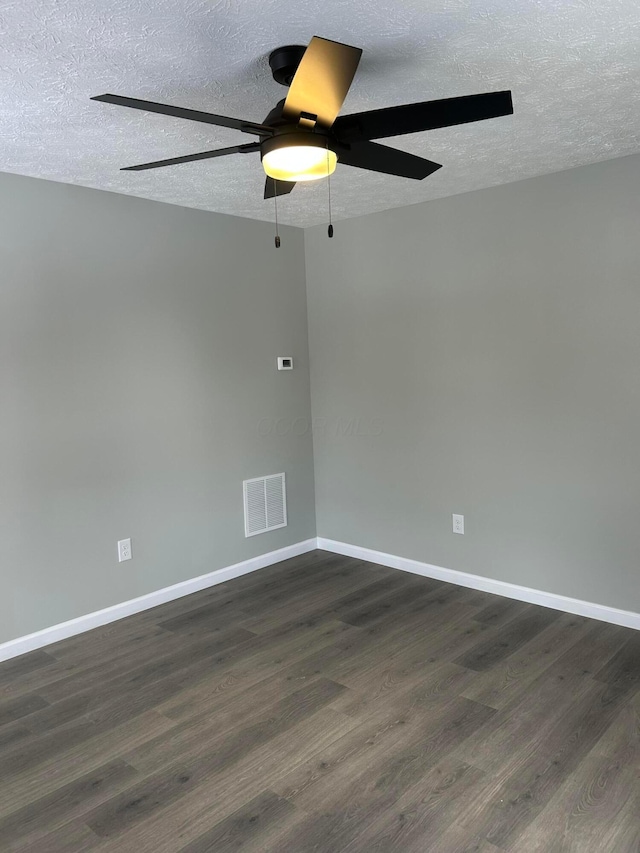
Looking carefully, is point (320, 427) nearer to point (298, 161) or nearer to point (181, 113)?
point (298, 161)

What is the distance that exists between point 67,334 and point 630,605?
10.7 feet

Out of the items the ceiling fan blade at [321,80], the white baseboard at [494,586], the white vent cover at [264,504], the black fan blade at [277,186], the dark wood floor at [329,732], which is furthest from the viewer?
the white vent cover at [264,504]

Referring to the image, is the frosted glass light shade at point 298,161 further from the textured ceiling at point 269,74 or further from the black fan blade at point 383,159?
the textured ceiling at point 269,74

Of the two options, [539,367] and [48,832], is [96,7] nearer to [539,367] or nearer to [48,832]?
[48,832]

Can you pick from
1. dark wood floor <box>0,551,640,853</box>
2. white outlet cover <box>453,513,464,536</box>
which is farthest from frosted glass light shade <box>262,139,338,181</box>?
white outlet cover <box>453,513,464,536</box>

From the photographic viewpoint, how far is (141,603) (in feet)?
12.3

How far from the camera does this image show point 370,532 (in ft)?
14.8

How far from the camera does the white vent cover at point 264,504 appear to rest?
4.34m

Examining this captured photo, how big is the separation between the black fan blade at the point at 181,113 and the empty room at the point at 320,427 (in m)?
0.02

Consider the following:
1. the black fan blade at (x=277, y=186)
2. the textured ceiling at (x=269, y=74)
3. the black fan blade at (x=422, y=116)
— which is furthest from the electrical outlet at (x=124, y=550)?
the black fan blade at (x=422, y=116)

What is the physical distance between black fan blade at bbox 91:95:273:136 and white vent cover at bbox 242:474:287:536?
2.77 m

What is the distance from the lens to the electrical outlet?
3633 millimetres

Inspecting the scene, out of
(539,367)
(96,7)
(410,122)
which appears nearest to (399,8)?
(410,122)

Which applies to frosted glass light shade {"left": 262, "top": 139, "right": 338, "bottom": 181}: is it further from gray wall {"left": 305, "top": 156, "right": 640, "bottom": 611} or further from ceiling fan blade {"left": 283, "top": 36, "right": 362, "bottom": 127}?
gray wall {"left": 305, "top": 156, "right": 640, "bottom": 611}
